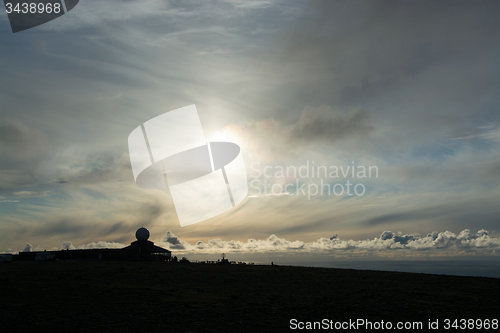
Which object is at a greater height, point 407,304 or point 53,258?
point 407,304

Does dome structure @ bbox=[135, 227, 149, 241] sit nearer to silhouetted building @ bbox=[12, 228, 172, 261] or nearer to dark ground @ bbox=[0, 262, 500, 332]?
silhouetted building @ bbox=[12, 228, 172, 261]

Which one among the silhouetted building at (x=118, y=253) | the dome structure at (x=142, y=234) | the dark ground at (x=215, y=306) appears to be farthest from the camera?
the dome structure at (x=142, y=234)

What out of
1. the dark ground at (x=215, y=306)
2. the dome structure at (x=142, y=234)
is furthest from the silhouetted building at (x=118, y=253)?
the dark ground at (x=215, y=306)

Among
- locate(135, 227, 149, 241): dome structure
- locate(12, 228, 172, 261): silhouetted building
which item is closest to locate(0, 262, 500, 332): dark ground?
locate(12, 228, 172, 261): silhouetted building

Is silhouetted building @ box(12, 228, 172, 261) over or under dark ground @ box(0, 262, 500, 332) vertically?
under

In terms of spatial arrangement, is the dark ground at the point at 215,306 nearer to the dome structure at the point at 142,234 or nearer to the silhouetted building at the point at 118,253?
the silhouetted building at the point at 118,253

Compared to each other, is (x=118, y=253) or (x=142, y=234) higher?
(x=142, y=234)

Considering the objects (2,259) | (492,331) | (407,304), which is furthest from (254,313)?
(2,259)

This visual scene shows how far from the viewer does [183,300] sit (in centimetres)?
1831

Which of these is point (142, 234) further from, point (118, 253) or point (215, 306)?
point (215, 306)

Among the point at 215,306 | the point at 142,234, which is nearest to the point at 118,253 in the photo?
the point at 142,234

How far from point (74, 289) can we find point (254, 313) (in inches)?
518

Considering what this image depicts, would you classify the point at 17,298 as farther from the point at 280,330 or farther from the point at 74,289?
the point at 280,330

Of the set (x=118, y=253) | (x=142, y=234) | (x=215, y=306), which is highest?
(x=215, y=306)
